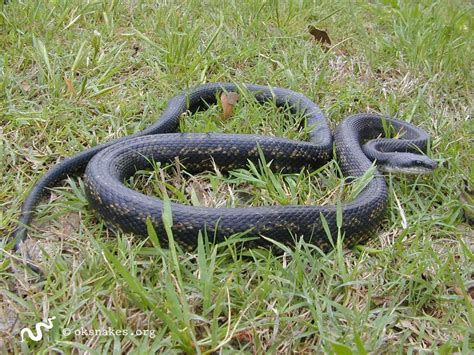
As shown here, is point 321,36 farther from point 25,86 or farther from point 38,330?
point 38,330

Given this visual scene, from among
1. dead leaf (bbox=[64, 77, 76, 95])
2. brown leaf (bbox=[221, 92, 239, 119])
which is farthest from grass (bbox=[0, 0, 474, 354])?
brown leaf (bbox=[221, 92, 239, 119])

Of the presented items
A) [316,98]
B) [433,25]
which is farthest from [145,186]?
[433,25]

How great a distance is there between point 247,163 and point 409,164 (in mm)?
1444

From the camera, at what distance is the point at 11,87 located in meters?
4.89

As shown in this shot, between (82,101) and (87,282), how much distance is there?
2.38 meters

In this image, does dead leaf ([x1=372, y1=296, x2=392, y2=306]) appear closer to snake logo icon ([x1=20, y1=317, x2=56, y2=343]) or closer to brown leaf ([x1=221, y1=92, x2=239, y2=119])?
snake logo icon ([x1=20, y1=317, x2=56, y2=343])

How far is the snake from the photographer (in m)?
3.46

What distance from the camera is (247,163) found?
14.6 ft

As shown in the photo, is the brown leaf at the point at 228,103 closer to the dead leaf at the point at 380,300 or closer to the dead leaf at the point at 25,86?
the dead leaf at the point at 25,86

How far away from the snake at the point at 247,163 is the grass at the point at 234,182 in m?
0.12

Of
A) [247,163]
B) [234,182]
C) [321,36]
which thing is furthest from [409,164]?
[321,36]

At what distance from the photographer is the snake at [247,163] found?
11.4 feet

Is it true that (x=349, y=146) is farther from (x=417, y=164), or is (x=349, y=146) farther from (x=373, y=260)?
(x=373, y=260)

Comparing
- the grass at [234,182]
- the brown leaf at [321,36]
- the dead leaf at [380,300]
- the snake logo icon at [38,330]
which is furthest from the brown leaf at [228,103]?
the snake logo icon at [38,330]
